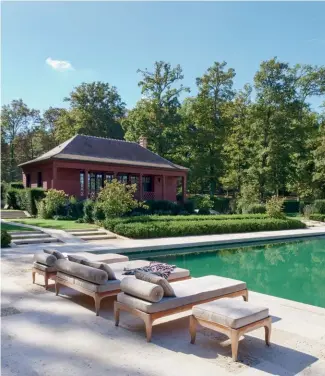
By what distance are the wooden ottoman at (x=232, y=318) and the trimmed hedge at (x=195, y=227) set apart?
10615mm

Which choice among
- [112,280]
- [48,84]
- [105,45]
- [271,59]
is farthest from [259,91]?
[112,280]

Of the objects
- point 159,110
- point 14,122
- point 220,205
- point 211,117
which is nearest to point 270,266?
point 220,205

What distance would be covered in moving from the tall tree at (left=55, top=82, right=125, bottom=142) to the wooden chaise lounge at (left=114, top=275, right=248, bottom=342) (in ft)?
121

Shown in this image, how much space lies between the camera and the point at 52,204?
791 inches

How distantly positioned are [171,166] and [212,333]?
76.9 ft

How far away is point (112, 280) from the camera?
221 inches

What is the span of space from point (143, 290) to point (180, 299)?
55cm

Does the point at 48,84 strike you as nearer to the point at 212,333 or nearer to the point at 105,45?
the point at 105,45

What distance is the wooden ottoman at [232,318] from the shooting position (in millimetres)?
3939

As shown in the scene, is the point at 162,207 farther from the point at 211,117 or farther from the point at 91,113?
the point at 91,113

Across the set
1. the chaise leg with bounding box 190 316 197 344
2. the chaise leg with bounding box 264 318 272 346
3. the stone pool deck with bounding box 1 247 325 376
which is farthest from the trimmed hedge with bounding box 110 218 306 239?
the chaise leg with bounding box 264 318 272 346

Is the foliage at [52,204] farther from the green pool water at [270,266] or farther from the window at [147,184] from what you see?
the green pool water at [270,266]

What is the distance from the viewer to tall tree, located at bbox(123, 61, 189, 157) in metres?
33.2

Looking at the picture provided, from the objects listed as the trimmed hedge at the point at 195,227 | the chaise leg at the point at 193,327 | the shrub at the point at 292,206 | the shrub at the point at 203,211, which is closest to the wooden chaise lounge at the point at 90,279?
the chaise leg at the point at 193,327
